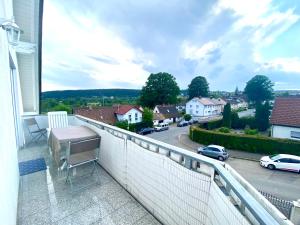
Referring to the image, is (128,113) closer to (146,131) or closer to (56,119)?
(146,131)

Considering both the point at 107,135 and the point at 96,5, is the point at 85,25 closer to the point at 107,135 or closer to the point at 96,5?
the point at 96,5

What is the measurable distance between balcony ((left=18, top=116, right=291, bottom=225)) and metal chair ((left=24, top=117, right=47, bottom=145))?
8.99 ft

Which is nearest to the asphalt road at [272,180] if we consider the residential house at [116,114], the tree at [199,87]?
the residential house at [116,114]

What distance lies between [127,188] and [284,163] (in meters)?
9.98

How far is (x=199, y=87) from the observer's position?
40.4 m

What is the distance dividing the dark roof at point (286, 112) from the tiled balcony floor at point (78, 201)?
13852mm

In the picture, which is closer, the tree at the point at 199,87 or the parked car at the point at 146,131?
the parked car at the point at 146,131

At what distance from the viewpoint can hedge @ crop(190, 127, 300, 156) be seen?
10.9 metres

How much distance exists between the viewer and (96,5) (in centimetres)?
519

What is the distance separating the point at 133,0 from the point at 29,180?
Result: 5.42 meters

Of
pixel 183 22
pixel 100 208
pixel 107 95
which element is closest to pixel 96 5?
pixel 183 22

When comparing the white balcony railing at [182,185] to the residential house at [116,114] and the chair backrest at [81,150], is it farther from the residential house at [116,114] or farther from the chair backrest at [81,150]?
the residential house at [116,114]

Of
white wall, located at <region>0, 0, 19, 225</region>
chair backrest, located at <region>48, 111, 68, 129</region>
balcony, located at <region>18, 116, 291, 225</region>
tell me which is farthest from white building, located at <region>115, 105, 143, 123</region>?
white wall, located at <region>0, 0, 19, 225</region>

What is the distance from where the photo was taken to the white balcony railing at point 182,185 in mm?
959
